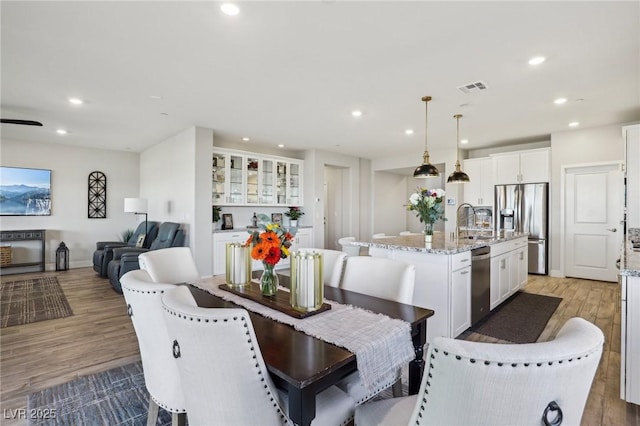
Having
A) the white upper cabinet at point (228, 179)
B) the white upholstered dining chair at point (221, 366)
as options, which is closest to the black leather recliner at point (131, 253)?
the white upper cabinet at point (228, 179)

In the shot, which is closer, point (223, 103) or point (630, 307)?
point (630, 307)

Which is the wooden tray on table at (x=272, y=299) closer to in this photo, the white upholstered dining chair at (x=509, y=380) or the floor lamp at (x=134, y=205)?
the white upholstered dining chair at (x=509, y=380)

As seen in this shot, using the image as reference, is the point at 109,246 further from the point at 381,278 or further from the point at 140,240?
the point at 381,278

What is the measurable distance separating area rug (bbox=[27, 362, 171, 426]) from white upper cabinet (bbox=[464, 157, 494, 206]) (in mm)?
6433

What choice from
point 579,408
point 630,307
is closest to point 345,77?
point 630,307

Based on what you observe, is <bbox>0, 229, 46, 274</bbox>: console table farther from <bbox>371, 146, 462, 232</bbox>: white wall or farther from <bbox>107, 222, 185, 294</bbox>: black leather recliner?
<bbox>371, 146, 462, 232</bbox>: white wall

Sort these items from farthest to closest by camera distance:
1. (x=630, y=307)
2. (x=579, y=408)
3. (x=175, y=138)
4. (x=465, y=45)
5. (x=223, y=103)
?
(x=175, y=138)
(x=223, y=103)
(x=465, y=45)
(x=630, y=307)
(x=579, y=408)

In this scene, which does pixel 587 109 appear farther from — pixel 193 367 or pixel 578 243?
pixel 193 367

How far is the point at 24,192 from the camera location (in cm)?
609

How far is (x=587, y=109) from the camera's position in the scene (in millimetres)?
4242

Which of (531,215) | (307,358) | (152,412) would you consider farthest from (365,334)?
(531,215)

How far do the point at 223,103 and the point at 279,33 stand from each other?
184cm

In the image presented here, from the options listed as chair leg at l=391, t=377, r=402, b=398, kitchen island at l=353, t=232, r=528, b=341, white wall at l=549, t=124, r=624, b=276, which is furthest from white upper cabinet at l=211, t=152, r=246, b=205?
white wall at l=549, t=124, r=624, b=276

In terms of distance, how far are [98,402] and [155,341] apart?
1107 mm
